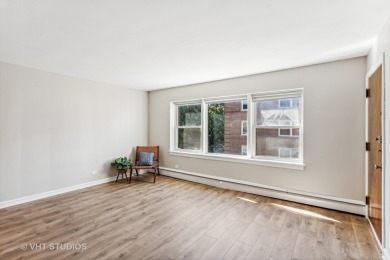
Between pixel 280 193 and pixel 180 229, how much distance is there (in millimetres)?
1997

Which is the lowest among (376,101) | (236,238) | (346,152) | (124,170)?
(236,238)

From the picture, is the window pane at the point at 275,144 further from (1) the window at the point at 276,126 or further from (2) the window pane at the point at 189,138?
(2) the window pane at the point at 189,138

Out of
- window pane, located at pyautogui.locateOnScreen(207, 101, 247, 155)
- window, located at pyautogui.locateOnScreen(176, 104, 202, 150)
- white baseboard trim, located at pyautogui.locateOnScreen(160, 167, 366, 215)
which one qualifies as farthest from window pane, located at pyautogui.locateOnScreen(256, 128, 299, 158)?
window, located at pyautogui.locateOnScreen(176, 104, 202, 150)

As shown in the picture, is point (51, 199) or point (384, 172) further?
point (51, 199)

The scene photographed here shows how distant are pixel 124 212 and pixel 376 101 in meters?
3.66

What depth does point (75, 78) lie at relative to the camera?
156 inches

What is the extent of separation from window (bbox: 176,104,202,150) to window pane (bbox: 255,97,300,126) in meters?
1.49

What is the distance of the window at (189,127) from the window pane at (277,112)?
1.49 meters

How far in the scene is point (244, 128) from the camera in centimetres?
400

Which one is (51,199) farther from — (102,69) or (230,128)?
(230,128)

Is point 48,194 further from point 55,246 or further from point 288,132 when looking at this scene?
point 288,132

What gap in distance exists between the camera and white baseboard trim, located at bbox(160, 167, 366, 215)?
286 centimetres

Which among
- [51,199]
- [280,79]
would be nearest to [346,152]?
[280,79]

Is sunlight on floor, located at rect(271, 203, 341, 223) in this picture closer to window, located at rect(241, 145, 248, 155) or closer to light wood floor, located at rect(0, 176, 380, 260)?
light wood floor, located at rect(0, 176, 380, 260)
